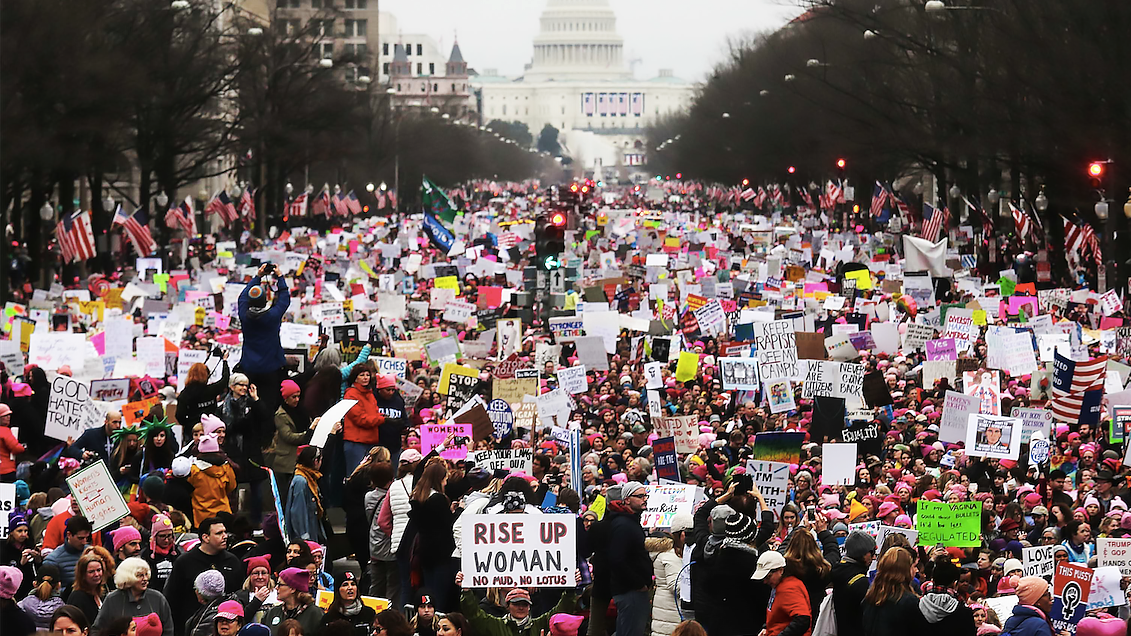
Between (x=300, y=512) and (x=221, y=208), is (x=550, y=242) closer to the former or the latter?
(x=221, y=208)

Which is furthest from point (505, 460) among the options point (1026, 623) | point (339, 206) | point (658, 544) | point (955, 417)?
point (339, 206)

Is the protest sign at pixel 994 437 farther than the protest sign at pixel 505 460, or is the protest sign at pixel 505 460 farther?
the protest sign at pixel 994 437

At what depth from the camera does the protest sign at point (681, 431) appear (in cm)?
1755

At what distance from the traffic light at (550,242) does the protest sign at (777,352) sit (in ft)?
43.9

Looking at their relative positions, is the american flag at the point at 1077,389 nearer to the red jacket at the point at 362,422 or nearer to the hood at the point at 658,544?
the red jacket at the point at 362,422

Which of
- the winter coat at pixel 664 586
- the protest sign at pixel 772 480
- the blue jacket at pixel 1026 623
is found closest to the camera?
the blue jacket at pixel 1026 623

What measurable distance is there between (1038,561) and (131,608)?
17.8ft

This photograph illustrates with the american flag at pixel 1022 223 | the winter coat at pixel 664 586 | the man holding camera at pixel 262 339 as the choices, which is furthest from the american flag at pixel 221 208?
the winter coat at pixel 664 586

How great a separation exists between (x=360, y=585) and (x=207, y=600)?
281 centimetres

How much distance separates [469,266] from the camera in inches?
1671

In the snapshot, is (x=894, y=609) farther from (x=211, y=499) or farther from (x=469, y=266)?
(x=469, y=266)

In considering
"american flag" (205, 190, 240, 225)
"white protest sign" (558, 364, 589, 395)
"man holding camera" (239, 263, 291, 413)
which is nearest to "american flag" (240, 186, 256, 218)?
"american flag" (205, 190, 240, 225)

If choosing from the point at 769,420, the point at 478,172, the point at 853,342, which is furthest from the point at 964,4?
the point at 478,172

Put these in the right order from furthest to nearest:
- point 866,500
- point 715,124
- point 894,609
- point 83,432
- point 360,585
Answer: point 715,124 < point 83,432 < point 866,500 < point 360,585 < point 894,609
